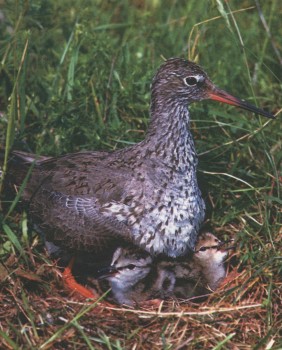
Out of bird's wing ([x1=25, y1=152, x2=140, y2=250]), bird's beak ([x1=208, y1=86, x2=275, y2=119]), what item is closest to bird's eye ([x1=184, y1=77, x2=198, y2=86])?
bird's beak ([x1=208, y1=86, x2=275, y2=119])

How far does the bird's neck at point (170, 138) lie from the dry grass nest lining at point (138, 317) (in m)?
0.97

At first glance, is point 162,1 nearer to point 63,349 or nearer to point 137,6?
point 137,6

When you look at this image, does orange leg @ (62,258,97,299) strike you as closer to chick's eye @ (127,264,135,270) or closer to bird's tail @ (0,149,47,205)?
chick's eye @ (127,264,135,270)

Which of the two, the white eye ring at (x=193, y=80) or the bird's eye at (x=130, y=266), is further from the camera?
the white eye ring at (x=193, y=80)

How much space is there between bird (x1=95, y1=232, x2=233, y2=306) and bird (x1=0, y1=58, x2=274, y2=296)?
9cm

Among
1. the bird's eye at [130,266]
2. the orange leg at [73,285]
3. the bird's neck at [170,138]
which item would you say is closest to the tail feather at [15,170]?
the orange leg at [73,285]

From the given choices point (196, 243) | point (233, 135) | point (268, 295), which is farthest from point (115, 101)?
point (268, 295)

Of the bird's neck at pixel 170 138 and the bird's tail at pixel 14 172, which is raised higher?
the bird's neck at pixel 170 138

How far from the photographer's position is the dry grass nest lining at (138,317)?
520cm

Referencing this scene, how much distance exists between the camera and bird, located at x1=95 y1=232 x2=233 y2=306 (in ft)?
18.4

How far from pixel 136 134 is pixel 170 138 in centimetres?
94

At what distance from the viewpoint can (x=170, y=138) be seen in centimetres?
592

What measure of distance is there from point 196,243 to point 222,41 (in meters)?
2.71

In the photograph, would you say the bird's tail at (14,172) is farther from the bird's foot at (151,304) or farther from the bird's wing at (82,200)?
the bird's foot at (151,304)
